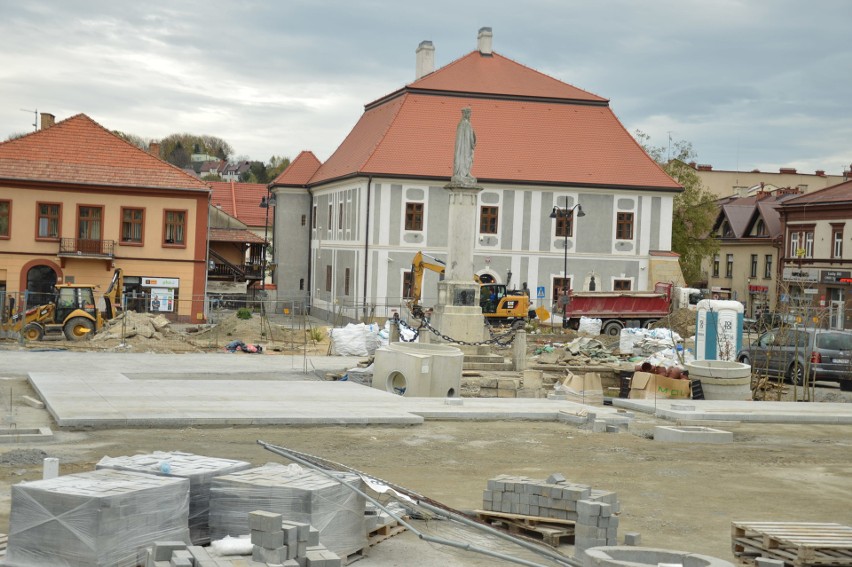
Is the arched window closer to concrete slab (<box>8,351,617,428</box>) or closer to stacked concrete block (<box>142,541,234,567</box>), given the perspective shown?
concrete slab (<box>8,351,617,428</box>)

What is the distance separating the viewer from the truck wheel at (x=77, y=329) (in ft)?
119


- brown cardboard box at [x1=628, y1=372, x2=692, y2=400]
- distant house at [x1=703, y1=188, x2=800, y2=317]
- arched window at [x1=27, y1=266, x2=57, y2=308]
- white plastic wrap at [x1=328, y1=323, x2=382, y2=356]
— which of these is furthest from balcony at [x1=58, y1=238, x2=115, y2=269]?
distant house at [x1=703, y1=188, x2=800, y2=317]

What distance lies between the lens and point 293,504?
9.59m

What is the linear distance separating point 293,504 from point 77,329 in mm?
28816

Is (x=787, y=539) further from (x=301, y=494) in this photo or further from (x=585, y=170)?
(x=585, y=170)

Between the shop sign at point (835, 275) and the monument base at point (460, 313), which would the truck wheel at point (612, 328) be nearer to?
the monument base at point (460, 313)

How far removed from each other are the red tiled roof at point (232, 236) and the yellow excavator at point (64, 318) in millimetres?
23012

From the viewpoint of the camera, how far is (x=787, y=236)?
2591 inches

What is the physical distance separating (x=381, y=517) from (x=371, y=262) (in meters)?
41.3

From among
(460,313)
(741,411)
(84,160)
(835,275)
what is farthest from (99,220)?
(835,275)

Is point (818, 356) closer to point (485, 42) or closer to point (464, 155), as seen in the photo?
point (464, 155)

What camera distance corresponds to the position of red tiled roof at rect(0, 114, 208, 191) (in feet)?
154

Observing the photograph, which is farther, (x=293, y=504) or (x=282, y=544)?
(x=293, y=504)

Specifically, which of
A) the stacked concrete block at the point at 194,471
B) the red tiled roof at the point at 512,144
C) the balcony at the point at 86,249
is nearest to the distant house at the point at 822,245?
the red tiled roof at the point at 512,144
